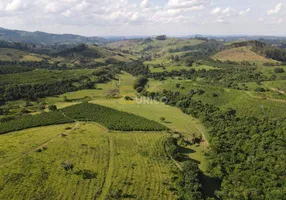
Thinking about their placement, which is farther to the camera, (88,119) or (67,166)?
(88,119)

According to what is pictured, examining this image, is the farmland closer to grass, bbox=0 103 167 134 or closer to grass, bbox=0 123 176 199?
grass, bbox=0 123 176 199

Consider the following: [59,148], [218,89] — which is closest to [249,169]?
[59,148]

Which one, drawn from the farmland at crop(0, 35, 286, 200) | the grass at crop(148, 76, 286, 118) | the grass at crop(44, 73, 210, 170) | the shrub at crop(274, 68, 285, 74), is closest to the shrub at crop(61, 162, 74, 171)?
the farmland at crop(0, 35, 286, 200)

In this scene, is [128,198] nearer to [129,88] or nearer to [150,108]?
[150,108]

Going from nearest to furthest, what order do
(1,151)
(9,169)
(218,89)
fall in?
(9,169) < (1,151) < (218,89)

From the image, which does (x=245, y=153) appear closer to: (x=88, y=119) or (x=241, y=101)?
(x=241, y=101)

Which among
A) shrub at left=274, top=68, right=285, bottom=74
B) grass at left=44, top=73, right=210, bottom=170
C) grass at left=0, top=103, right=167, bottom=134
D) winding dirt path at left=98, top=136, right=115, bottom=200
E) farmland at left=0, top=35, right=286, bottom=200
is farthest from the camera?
shrub at left=274, top=68, right=285, bottom=74

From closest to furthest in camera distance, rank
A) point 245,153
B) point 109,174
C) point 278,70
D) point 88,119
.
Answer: point 109,174 < point 245,153 < point 88,119 < point 278,70

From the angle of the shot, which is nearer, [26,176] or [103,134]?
[26,176]

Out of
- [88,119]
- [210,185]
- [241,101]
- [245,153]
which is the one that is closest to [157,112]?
[88,119]
